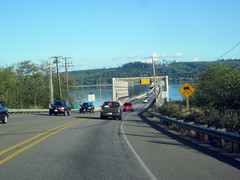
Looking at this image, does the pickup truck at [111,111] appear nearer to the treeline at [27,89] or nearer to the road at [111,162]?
the road at [111,162]

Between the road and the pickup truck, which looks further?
the pickup truck

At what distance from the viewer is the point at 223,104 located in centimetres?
2969

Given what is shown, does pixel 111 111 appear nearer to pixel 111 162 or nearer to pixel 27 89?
pixel 111 162

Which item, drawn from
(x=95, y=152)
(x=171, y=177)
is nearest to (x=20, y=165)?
(x=95, y=152)

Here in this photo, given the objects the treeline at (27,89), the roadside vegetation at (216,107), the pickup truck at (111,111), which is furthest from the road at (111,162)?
the treeline at (27,89)

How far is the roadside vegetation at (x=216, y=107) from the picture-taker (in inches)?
579

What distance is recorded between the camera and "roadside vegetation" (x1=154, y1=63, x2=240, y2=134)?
48.3ft

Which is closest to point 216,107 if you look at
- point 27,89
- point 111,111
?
point 111,111

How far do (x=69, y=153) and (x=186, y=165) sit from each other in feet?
11.9

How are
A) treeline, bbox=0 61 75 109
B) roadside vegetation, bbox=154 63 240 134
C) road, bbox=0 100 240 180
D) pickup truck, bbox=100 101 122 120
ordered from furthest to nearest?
treeline, bbox=0 61 75 109 → pickup truck, bbox=100 101 122 120 → roadside vegetation, bbox=154 63 240 134 → road, bbox=0 100 240 180

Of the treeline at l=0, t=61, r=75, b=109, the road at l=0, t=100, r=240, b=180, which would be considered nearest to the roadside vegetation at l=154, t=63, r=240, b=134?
the road at l=0, t=100, r=240, b=180

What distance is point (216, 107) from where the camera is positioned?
103 feet

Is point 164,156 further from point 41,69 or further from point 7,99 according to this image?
point 41,69

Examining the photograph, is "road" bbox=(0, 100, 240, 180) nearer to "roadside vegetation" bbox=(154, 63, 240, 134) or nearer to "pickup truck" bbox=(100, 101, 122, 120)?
"roadside vegetation" bbox=(154, 63, 240, 134)
